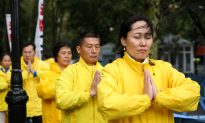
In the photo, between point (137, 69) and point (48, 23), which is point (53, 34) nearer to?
point (48, 23)

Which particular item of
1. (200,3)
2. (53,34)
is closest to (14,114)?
(200,3)

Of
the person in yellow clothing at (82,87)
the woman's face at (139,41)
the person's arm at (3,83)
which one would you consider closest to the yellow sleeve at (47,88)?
the person in yellow clothing at (82,87)

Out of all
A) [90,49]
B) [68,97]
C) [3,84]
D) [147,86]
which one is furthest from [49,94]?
[147,86]

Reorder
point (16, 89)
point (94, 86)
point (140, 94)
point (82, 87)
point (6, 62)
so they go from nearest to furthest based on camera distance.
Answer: point (140, 94)
point (94, 86)
point (82, 87)
point (16, 89)
point (6, 62)

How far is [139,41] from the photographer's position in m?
3.01

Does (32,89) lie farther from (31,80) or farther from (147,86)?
(147,86)

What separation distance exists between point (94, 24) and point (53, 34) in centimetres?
325

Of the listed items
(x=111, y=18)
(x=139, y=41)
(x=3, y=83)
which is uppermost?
(x=111, y=18)

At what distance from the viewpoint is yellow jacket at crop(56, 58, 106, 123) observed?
4.41 metres

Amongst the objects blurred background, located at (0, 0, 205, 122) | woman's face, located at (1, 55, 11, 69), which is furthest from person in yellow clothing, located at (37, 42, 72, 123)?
blurred background, located at (0, 0, 205, 122)

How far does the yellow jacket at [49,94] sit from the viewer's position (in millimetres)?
5855

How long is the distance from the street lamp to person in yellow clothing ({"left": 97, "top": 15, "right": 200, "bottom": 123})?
3165 mm

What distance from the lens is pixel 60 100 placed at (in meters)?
4.39

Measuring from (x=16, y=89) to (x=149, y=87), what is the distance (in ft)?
11.6
